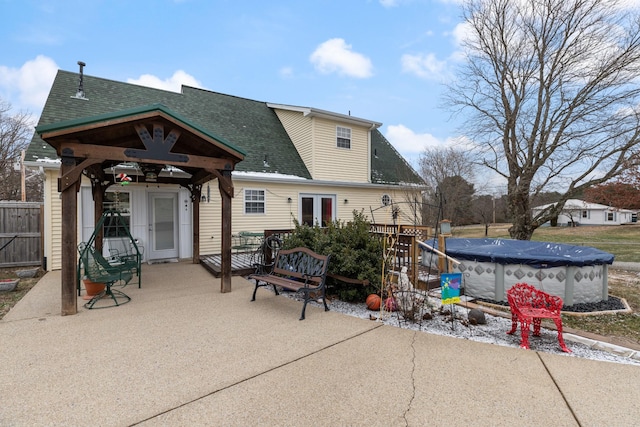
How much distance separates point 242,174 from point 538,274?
8168 mm

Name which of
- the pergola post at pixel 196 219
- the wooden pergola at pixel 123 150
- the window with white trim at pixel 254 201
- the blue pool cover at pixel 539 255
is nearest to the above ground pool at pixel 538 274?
the blue pool cover at pixel 539 255

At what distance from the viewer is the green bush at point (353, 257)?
4.93 meters

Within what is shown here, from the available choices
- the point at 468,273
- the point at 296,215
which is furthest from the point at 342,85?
the point at 468,273

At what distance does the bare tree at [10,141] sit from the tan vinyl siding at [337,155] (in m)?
16.0

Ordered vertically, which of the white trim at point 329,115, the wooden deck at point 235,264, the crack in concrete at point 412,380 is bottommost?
the crack in concrete at point 412,380

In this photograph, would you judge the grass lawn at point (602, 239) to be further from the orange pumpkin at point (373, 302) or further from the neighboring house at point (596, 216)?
the neighboring house at point (596, 216)

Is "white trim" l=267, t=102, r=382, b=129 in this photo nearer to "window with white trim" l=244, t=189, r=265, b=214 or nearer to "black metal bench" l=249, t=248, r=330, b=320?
"window with white trim" l=244, t=189, r=265, b=214

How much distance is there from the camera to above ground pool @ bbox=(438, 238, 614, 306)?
553 centimetres

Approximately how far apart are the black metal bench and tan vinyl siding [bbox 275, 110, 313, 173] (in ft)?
22.7

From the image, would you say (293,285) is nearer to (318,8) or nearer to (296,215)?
(296,215)

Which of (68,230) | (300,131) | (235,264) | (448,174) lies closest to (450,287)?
(68,230)

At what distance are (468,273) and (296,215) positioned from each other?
647cm

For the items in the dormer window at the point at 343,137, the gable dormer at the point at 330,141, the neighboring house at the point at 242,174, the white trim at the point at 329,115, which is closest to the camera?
the neighboring house at the point at 242,174

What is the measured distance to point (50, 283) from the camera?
6301 mm
